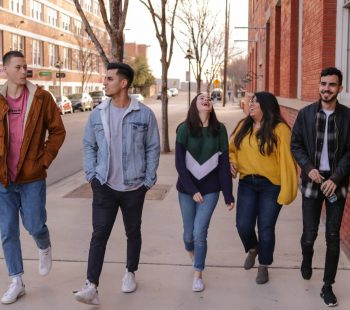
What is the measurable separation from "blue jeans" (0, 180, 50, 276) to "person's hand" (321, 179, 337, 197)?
2.28 m

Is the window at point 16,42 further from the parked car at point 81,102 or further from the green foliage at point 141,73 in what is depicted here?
the green foliage at point 141,73

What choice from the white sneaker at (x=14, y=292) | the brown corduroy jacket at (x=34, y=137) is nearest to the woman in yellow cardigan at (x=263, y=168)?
the brown corduroy jacket at (x=34, y=137)

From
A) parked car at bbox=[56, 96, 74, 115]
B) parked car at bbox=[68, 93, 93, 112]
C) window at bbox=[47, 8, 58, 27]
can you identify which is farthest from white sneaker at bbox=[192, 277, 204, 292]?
window at bbox=[47, 8, 58, 27]

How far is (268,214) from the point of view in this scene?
506 centimetres

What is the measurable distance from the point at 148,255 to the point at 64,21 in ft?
206

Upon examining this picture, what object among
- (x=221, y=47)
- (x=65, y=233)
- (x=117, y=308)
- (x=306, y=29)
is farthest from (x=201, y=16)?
(x=117, y=308)

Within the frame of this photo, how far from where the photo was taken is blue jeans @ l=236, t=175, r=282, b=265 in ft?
16.5

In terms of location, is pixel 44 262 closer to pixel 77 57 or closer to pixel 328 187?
pixel 328 187

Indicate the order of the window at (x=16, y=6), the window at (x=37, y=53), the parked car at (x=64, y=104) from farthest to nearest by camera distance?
the window at (x=37, y=53) < the window at (x=16, y=6) < the parked car at (x=64, y=104)

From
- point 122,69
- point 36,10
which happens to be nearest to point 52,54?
point 36,10

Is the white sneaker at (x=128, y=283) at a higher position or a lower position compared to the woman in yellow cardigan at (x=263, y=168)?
lower

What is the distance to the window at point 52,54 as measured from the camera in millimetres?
60406

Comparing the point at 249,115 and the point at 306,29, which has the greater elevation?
the point at 306,29

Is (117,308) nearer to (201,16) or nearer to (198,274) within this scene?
(198,274)
